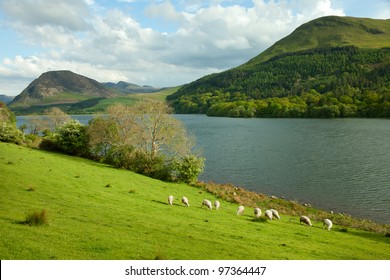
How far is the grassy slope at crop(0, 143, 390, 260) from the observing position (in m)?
15.7

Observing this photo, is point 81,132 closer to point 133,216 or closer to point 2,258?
point 133,216

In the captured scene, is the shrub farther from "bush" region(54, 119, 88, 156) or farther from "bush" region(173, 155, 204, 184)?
"bush" region(54, 119, 88, 156)

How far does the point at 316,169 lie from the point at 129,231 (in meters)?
60.1

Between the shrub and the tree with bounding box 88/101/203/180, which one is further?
the tree with bounding box 88/101/203/180

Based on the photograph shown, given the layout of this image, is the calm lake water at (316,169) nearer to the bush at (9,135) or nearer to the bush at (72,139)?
the bush at (72,139)

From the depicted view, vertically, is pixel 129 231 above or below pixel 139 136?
below

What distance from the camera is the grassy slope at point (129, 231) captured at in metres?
15.7

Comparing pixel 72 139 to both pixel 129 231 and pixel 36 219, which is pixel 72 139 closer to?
pixel 36 219

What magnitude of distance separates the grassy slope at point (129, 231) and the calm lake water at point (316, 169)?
18.5m

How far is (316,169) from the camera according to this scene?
71.7 metres

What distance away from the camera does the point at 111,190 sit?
3525 centimetres

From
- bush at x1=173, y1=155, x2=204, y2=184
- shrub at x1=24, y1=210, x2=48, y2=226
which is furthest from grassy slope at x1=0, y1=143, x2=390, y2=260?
bush at x1=173, y1=155, x2=204, y2=184

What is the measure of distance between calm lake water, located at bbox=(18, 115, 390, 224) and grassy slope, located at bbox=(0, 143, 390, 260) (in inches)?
729

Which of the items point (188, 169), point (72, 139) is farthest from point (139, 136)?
point (72, 139)
